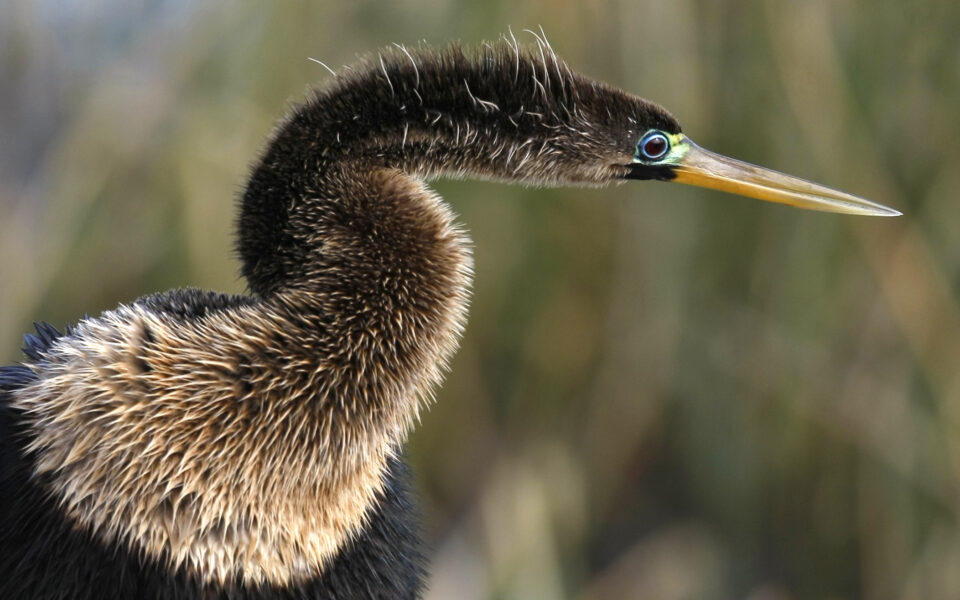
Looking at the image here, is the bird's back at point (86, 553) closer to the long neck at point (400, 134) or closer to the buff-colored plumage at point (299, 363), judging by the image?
the buff-colored plumage at point (299, 363)

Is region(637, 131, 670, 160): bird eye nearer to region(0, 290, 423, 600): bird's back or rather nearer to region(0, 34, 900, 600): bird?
region(0, 34, 900, 600): bird

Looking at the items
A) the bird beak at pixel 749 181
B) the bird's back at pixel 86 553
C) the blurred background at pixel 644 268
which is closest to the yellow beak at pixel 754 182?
the bird beak at pixel 749 181

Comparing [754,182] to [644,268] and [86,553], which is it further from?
[644,268]

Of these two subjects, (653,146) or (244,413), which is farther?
(653,146)

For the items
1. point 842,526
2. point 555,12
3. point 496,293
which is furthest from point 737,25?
point 842,526

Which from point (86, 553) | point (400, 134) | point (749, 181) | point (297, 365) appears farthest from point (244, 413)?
point (749, 181)

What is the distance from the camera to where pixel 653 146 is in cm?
191

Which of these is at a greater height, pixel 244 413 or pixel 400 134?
pixel 400 134

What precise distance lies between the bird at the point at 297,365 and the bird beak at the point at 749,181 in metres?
0.07

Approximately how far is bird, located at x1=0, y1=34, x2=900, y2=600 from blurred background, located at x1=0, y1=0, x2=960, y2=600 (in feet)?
5.49

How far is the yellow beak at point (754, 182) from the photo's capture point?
1.95 metres

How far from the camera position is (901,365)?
3.52 metres

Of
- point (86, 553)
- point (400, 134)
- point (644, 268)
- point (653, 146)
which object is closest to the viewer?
point (86, 553)

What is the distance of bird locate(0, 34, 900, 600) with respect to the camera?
5.20 ft
